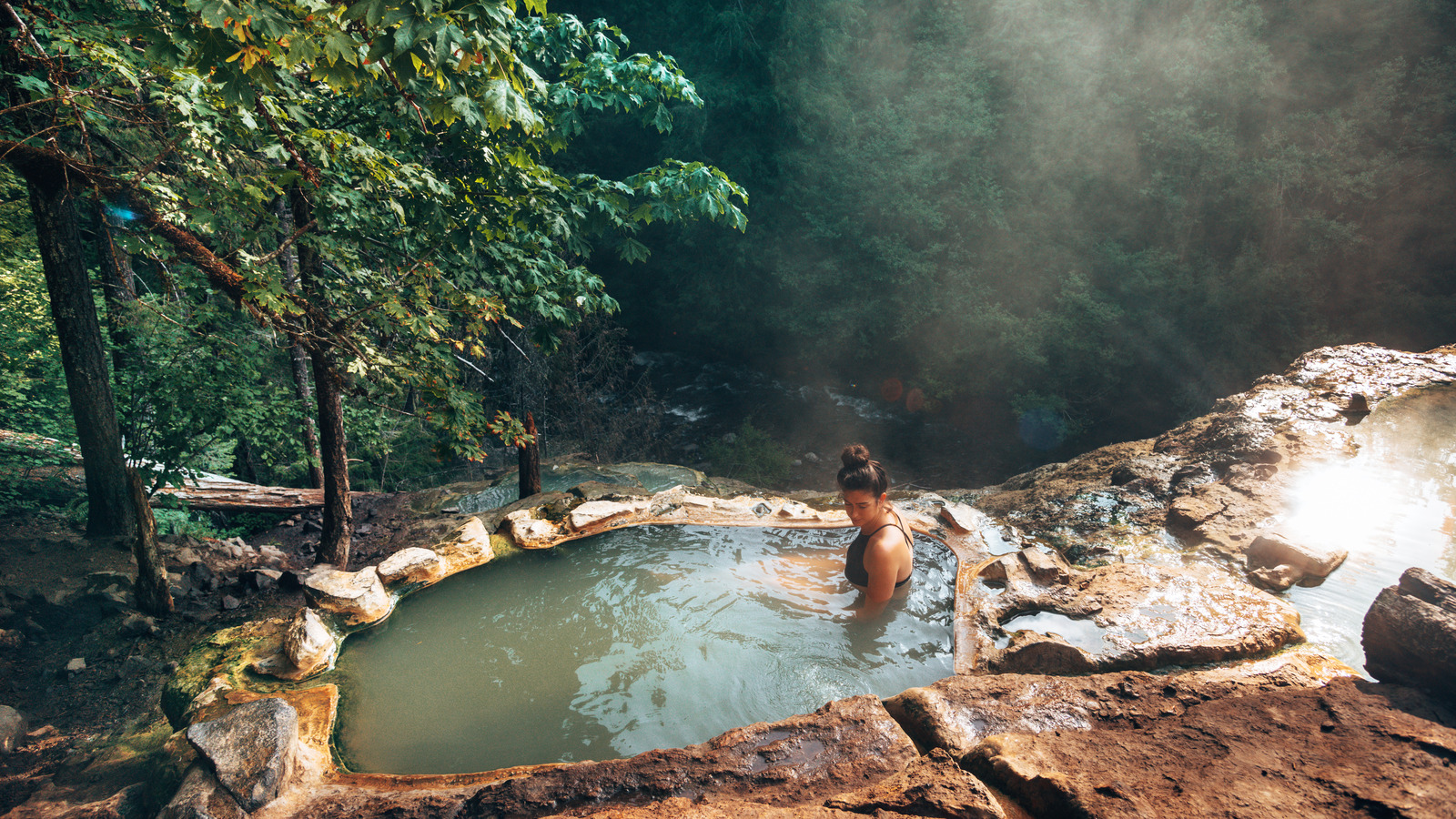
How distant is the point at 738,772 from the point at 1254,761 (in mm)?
1449

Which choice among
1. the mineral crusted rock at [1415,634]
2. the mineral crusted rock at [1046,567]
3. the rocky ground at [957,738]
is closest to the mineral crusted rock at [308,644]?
the rocky ground at [957,738]

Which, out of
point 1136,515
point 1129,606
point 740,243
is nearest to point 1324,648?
point 1129,606

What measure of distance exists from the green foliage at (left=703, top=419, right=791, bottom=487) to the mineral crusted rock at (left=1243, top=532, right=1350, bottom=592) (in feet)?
21.2

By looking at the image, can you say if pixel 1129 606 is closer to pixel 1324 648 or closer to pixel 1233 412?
pixel 1324 648

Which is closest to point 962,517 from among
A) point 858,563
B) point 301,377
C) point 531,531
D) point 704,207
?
point 858,563

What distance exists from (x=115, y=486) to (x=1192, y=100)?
13.6m

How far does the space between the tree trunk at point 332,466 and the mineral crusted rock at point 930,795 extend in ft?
11.8

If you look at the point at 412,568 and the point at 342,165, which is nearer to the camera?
the point at 342,165

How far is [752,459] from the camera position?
9258mm

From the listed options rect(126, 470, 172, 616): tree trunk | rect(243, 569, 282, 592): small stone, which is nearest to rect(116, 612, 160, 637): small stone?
rect(126, 470, 172, 616): tree trunk

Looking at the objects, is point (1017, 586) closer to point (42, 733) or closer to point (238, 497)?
point (42, 733)

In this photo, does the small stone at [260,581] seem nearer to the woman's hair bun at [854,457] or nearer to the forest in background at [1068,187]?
the woman's hair bun at [854,457]

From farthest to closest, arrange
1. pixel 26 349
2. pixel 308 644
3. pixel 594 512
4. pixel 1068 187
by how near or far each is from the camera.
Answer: pixel 1068 187 < pixel 26 349 < pixel 594 512 < pixel 308 644

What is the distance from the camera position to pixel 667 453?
9906 millimetres
